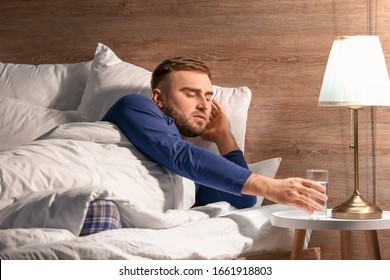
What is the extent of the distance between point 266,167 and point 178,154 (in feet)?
1.60

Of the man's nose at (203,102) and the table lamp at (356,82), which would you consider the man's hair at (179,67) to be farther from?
the table lamp at (356,82)

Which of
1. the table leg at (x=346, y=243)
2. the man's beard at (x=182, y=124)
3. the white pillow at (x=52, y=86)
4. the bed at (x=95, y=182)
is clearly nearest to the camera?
the bed at (x=95, y=182)

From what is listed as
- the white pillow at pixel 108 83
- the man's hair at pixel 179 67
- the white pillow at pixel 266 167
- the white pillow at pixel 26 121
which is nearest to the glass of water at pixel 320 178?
the white pillow at pixel 266 167

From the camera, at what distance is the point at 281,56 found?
3.28 meters

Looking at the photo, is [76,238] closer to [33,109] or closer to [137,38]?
[33,109]

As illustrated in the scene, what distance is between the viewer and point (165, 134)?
281 centimetres

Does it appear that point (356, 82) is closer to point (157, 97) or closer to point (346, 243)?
point (346, 243)

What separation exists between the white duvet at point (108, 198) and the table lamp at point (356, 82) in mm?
276

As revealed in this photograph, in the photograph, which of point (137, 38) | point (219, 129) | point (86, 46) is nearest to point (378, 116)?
point (219, 129)

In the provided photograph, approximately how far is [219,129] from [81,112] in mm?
554

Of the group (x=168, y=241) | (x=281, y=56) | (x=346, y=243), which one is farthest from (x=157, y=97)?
(x=168, y=241)

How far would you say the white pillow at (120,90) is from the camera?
10.6 ft

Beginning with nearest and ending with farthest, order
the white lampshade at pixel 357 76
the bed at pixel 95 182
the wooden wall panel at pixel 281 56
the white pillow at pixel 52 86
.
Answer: the bed at pixel 95 182 < the white lampshade at pixel 357 76 < the wooden wall panel at pixel 281 56 < the white pillow at pixel 52 86

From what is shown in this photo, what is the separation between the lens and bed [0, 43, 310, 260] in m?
2.18
